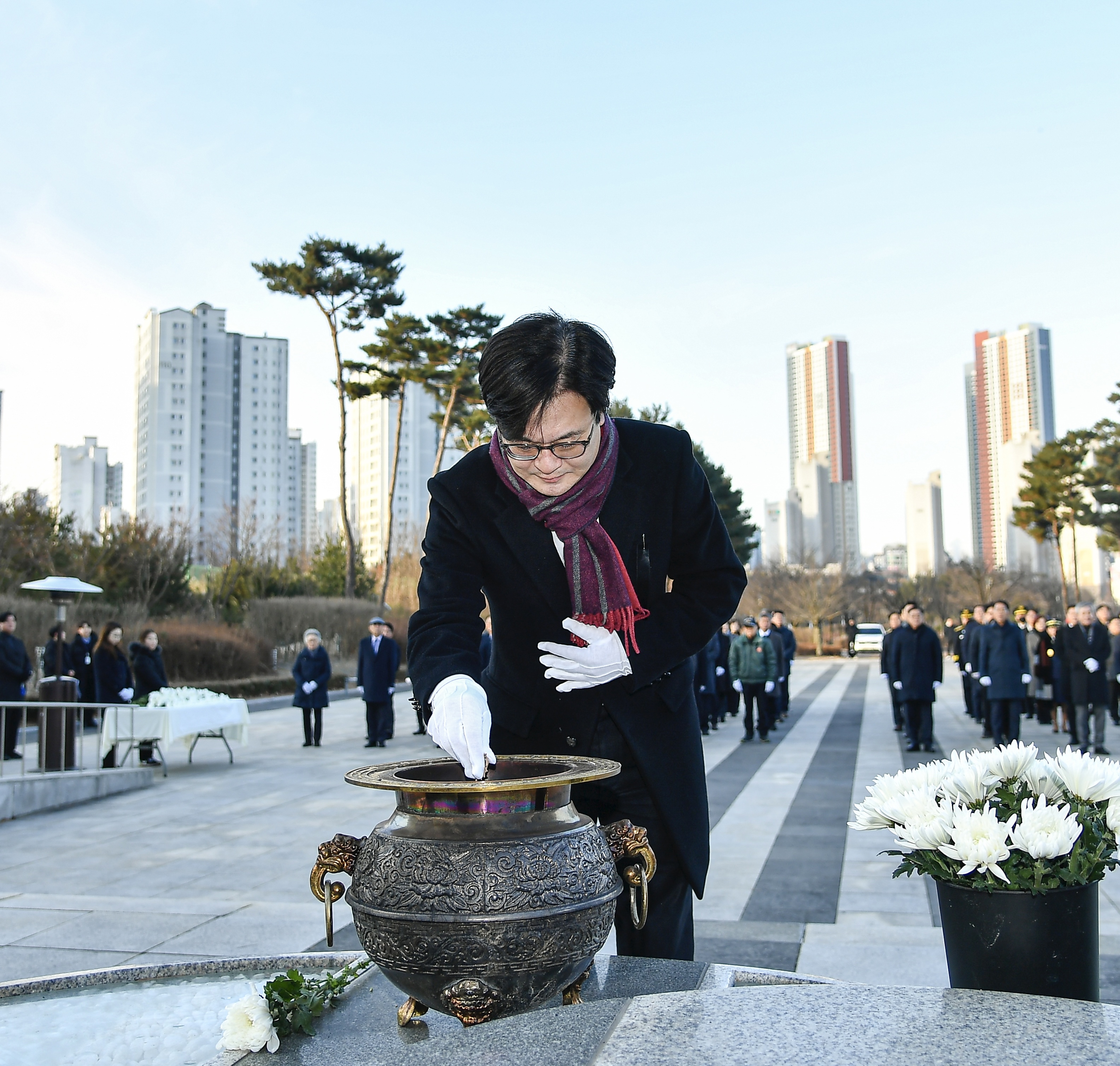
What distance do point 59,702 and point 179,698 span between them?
146cm

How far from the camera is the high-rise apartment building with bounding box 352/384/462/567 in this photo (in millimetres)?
93375

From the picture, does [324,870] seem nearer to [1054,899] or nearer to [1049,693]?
[1054,899]

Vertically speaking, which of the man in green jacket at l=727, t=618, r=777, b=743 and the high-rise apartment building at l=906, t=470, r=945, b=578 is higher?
the high-rise apartment building at l=906, t=470, r=945, b=578

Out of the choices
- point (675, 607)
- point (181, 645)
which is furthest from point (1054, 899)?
point (181, 645)

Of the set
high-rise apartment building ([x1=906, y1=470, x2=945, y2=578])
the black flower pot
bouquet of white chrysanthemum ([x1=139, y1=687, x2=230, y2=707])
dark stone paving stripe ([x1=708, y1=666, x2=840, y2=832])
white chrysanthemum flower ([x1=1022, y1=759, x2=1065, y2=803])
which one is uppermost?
high-rise apartment building ([x1=906, y1=470, x2=945, y2=578])

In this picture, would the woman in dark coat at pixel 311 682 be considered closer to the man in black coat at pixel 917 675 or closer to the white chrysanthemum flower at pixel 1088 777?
the man in black coat at pixel 917 675

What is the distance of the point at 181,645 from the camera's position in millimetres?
20703

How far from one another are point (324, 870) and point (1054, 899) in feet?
4.52

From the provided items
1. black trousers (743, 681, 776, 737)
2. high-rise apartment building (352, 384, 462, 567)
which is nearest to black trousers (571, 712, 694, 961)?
black trousers (743, 681, 776, 737)

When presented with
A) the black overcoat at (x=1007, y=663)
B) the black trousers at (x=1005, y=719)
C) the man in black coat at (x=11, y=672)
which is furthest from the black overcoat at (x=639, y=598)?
the man in black coat at (x=11, y=672)

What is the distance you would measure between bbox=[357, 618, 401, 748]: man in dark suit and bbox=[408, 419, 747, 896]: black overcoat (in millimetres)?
11216

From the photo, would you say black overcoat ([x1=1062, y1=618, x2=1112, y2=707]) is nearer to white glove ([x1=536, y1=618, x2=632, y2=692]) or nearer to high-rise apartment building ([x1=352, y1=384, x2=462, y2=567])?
white glove ([x1=536, y1=618, x2=632, y2=692])

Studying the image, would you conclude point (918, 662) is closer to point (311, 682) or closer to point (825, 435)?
point (311, 682)

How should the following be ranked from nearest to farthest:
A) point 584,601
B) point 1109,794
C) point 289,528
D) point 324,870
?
point 324,870 < point 1109,794 < point 584,601 < point 289,528
